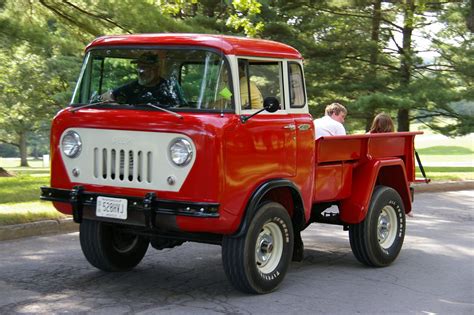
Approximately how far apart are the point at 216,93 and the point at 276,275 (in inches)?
69.2

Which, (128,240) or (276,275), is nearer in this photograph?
(276,275)

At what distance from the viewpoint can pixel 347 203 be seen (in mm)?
7754

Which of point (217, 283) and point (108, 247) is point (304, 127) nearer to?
point (217, 283)

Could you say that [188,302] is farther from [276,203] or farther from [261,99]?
[261,99]

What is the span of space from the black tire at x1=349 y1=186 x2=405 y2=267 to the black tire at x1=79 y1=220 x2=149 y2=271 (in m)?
2.32

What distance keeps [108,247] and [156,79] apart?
181cm

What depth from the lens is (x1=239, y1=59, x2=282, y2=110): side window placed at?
6328 mm

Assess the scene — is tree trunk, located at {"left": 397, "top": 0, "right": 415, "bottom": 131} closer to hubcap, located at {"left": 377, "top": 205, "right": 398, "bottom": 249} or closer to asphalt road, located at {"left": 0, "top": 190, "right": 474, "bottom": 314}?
asphalt road, located at {"left": 0, "top": 190, "right": 474, "bottom": 314}

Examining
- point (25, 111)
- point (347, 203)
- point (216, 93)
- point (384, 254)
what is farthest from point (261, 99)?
point (25, 111)

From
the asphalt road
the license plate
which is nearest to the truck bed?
the asphalt road

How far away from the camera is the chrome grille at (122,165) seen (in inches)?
240

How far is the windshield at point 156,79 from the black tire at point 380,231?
2477 millimetres

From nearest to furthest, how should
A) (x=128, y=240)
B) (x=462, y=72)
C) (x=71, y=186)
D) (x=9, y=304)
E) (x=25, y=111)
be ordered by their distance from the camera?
(x=9, y=304), (x=71, y=186), (x=128, y=240), (x=462, y=72), (x=25, y=111)

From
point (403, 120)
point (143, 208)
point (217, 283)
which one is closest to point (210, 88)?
point (143, 208)
